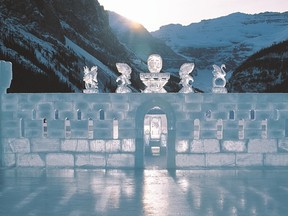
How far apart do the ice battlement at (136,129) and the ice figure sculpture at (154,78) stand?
33 cm

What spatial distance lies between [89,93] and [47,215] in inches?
252

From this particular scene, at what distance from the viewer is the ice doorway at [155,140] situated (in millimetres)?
16109

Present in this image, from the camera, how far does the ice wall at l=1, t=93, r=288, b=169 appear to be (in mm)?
13391

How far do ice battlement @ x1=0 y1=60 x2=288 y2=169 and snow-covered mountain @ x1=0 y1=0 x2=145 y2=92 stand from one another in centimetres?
2351

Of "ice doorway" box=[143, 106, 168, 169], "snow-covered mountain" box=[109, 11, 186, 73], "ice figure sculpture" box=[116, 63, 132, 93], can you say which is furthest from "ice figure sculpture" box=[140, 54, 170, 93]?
"snow-covered mountain" box=[109, 11, 186, 73]

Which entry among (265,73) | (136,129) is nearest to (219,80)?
(136,129)

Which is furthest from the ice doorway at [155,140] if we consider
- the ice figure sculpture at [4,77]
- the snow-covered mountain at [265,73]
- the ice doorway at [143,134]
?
the snow-covered mountain at [265,73]

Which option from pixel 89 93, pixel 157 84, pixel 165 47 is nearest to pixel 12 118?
pixel 89 93

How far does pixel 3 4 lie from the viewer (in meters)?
61.3

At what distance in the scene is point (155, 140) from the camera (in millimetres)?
21656

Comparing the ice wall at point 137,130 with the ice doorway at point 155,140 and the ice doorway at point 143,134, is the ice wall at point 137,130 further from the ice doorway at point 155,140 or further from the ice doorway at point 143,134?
the ice doorway at point 155,140

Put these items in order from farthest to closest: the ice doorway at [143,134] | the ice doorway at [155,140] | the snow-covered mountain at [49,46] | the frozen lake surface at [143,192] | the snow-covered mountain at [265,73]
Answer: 1. the snow-covered mountain at [265,73]
2. the snow-covered mountain at [49,46]
3. the ice doorway at [155,140]
4. the ice doorway at [143,134]
5. the frozen lake surface at [143,192]

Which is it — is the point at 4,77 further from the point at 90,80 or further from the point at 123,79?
the point at 123,79

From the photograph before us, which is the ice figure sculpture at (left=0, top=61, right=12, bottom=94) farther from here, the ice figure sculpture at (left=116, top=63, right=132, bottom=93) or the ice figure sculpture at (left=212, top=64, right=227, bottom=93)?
the ice figure sculpture at (left=212, top=64, right=227, bottom=93)
